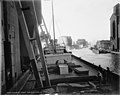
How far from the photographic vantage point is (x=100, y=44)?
49688mm

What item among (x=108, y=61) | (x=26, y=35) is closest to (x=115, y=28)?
(x=108, y=61)

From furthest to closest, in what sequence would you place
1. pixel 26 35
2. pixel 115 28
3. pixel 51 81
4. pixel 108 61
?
pixel 115 28, pixel 108 61, pixel 51 81, pixel 26 35

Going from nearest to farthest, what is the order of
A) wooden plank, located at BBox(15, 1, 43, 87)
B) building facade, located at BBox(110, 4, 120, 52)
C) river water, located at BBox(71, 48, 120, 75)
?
wooden plank, located at BBox(15, 1, 43, 87)
river water, located at BBox(71, 48, 120, 75)
building facade, located at BBox(110, 4, 120, 52)

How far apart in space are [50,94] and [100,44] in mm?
48275

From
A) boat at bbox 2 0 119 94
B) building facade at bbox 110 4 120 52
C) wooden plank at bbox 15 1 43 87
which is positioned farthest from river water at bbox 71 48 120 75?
building facade at bbox 110 4 120 52

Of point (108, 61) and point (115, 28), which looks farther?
point (115, 28)

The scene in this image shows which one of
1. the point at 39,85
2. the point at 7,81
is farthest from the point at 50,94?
the point at 7,81

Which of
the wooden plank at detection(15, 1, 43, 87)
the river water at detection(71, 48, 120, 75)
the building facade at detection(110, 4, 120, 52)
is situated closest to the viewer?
the wooden plank at detection(15, 1, 43, 87)

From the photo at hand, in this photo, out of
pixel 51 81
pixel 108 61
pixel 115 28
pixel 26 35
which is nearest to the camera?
pixel 26 35

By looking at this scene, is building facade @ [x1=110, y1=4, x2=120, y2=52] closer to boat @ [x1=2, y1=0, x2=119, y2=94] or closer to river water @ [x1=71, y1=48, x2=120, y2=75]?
river water @ [x1=71, y1=48, x2=120, y2=75]

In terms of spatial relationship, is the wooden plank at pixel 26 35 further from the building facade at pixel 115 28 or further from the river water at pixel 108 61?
the building facade at pixel 115 28

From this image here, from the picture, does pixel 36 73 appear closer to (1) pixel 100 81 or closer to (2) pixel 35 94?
(2) pixel 35 94

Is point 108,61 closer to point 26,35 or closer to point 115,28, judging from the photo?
point 26,35

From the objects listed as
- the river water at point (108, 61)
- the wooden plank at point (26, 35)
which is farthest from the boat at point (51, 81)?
the river water at point (108, 61)
